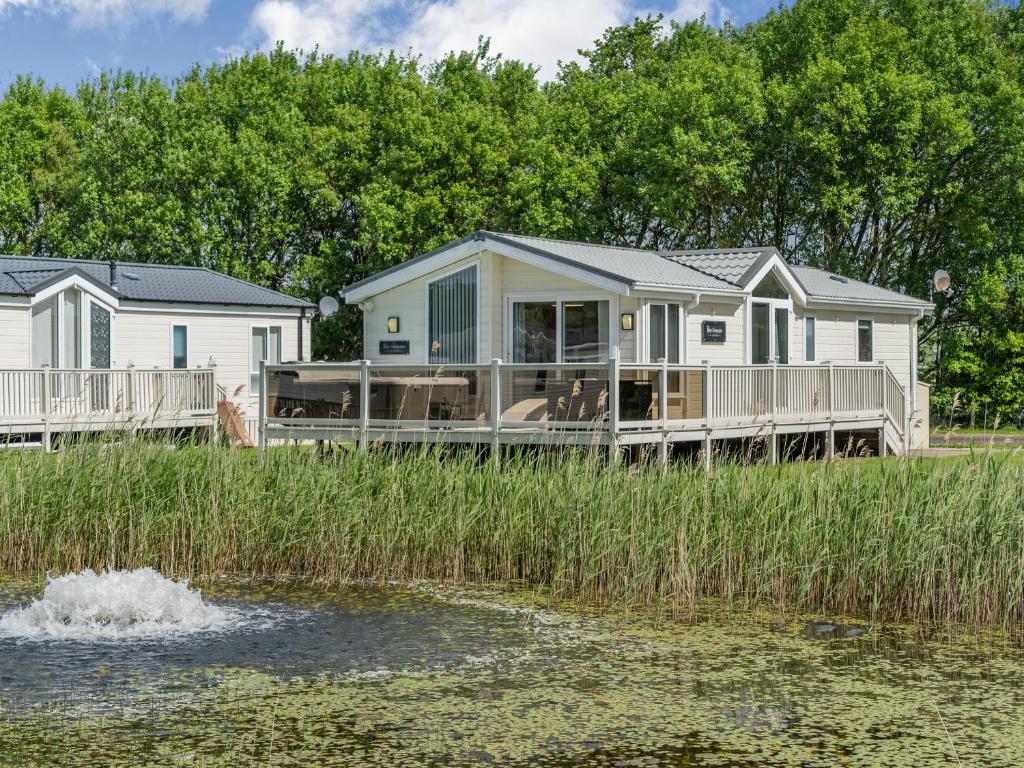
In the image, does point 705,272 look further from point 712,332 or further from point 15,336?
point 15,336

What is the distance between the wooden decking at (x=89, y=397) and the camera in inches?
744

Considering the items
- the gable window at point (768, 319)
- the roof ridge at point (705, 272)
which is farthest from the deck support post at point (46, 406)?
the gable window at point (768, 319)

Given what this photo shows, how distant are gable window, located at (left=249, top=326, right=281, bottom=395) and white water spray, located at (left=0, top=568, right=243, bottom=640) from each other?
1607 centimetres

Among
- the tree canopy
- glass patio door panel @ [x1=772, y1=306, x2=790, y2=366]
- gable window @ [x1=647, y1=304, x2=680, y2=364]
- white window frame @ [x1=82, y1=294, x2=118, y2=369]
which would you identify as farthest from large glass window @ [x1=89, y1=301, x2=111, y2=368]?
glass patio door panel @ [x1=772, y1=306, x2=790, y2=366]

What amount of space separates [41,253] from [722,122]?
812 inches

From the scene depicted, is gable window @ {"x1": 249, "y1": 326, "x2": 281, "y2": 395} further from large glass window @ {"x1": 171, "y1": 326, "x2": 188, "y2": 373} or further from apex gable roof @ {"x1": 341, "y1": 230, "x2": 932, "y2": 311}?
apex gable roof @ {"x1": 341, "y1": 230, "x2": 932, "y2": 311}

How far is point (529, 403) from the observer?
14.6 m

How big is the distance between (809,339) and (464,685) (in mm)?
16421

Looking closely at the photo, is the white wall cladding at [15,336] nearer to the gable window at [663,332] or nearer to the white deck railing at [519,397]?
the white deck railing at [519,397]

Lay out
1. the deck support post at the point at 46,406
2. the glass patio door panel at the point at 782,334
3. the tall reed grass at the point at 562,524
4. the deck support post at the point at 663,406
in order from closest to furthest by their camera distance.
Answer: the tall reed grass at the point at 562,524
the deck support post at the point at 663,406
the deck support post at the point at 46,406
the glass patio door panel at the point at 782,334

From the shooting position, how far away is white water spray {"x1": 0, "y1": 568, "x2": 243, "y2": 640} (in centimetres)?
833

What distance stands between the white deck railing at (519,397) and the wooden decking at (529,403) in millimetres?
12

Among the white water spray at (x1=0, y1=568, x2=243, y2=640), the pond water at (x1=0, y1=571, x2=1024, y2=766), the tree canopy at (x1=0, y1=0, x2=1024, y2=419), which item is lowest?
the pond water at (x1=0, y1=571, x2=1024, y2=766)

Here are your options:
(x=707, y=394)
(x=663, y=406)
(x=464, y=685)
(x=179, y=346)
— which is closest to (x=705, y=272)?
(x=707, y=394)
